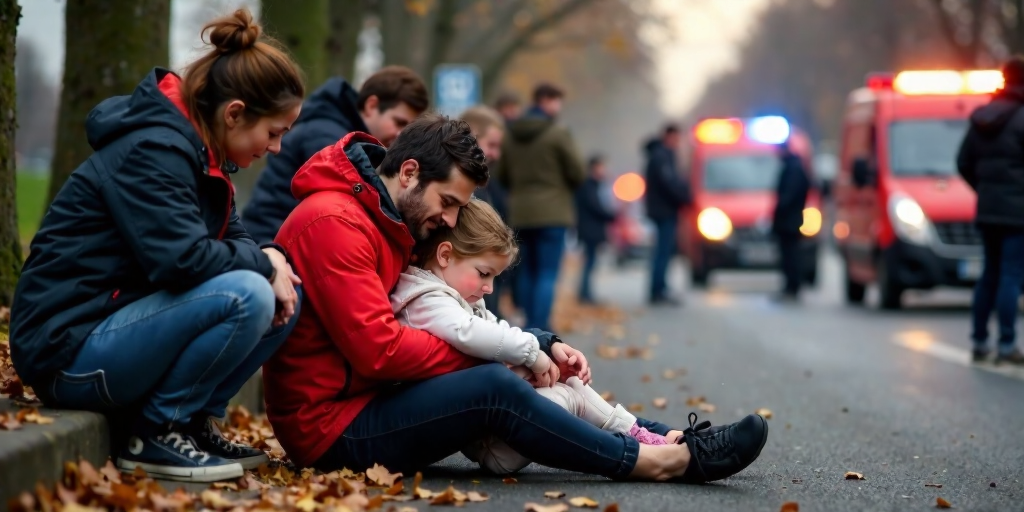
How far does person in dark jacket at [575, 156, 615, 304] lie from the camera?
2052 cm

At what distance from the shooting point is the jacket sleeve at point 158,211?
451cm

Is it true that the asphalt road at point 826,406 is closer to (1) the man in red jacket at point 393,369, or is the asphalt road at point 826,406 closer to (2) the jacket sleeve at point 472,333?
(1) the man in red jacket at point 393,369

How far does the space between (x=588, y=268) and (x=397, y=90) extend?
13592 mm

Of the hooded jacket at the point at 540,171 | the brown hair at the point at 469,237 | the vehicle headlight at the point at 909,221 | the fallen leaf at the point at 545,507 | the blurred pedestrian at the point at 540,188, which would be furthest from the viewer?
the vehicle headlight at the point at 909,221

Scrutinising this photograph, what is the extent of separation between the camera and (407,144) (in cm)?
519

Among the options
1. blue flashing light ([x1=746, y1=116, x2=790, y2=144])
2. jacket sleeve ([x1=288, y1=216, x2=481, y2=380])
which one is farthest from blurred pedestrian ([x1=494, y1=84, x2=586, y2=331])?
blue flashing light ([x1=746, y1=116, x2=790, y2=144])

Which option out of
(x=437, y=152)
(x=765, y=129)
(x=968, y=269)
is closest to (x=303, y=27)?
(x=437, y=152)

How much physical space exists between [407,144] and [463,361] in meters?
0.79

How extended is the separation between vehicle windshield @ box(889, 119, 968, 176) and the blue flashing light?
4.04 metres

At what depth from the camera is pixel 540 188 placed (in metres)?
13.0

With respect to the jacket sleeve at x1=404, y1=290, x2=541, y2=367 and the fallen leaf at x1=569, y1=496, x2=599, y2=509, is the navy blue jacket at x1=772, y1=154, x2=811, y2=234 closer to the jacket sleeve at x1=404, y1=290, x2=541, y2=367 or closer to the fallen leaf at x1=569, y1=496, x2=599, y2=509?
the jacket sleeve at x1=404, y1=290, x2=541, y2=367

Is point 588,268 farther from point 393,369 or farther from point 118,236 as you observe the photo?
point 118,236

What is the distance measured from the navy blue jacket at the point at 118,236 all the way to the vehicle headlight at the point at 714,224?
18.2 m

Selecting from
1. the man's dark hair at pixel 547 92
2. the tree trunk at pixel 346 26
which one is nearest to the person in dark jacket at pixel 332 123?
the man's dark hair at pixel 547 92
